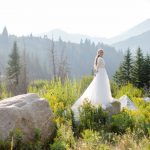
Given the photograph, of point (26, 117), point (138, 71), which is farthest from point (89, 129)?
point (138, 71)

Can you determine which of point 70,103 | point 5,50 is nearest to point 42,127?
point 70,103

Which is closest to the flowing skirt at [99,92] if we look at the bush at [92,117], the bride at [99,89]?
the bride at [99,89]

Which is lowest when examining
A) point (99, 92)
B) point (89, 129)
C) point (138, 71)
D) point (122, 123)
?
point (89, 129)

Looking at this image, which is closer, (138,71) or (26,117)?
(26,117)

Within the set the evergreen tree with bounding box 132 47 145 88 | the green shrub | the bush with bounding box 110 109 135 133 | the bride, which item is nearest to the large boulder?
the green shrub

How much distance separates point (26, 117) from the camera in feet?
25.8

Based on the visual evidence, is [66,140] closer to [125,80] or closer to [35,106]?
[35,106]

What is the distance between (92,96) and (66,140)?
15.3 feet

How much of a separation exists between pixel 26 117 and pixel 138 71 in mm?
17021

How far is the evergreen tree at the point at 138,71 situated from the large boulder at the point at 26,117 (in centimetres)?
1588

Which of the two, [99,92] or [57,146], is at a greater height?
[99,92]

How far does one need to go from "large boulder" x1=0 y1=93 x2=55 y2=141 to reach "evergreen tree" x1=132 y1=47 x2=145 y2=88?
15879mm

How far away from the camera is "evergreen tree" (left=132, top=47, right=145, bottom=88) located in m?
24.0

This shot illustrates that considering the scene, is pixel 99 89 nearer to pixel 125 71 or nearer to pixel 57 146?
pixel 57 146
